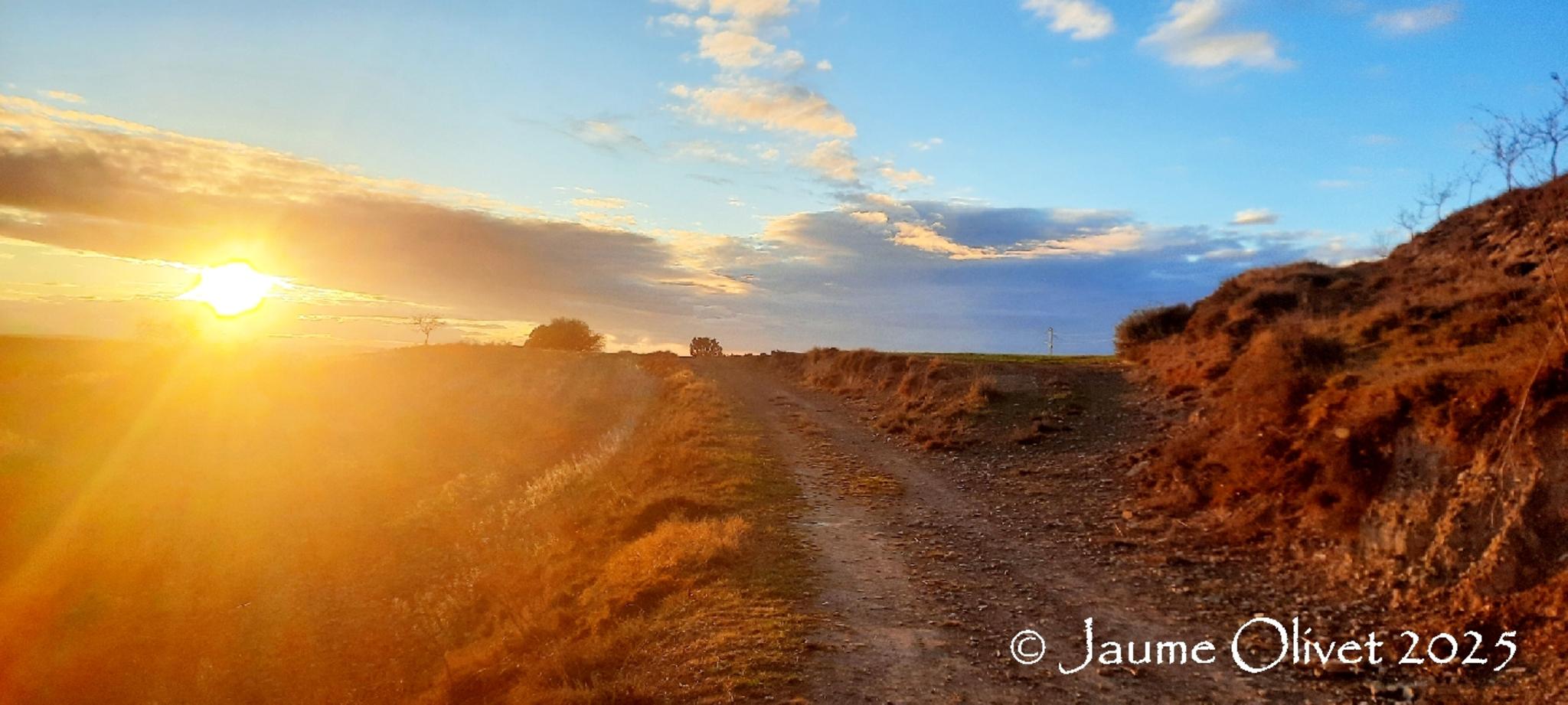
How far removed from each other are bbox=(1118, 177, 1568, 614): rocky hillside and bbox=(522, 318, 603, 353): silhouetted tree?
5715 cm

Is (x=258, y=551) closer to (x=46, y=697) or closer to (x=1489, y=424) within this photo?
(x=46, y=697)

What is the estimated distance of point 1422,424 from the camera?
10016 millimetres

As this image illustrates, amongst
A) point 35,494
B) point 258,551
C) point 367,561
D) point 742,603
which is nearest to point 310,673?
point 367,561

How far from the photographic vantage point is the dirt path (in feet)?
24.1

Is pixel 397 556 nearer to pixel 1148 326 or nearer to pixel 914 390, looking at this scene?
pixel 914 390

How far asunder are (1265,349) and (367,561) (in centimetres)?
1963
